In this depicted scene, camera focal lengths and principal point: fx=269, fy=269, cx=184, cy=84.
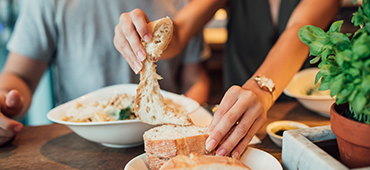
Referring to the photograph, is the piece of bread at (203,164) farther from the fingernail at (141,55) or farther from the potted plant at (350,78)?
the fingernail at (141,55)

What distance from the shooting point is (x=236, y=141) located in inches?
34.6

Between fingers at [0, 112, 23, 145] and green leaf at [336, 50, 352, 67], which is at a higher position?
green leaf at [336, 50, 352, 67]

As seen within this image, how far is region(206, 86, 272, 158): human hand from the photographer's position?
2.83ft

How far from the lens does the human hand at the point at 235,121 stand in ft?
2.83

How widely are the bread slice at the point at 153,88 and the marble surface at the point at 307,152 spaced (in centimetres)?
37

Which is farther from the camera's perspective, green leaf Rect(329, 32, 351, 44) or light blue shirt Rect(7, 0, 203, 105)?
light blue shirt Rect(7, 0, 203, 105)

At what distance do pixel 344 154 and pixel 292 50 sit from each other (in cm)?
67

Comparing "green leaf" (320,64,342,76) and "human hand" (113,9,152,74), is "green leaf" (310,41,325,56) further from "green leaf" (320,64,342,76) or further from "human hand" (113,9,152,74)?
"human hand" (113,9,152,74)

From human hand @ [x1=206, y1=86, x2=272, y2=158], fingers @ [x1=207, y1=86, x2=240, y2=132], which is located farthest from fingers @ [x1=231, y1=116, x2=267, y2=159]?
fingers @ [x1=207, y1=86, x2=240, y2=132]

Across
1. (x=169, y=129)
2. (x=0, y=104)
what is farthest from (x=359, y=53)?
(x=0, y=104)

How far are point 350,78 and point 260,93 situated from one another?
467 mm

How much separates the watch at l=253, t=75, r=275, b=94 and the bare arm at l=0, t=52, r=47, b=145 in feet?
3.56

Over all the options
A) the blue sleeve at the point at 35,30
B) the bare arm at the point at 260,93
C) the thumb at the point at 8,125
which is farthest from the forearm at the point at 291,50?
the blue sleeve at the point at 35,30

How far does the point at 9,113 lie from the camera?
1.35m
